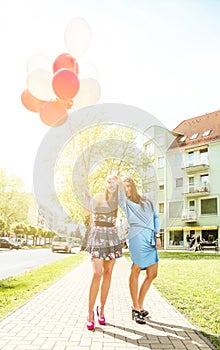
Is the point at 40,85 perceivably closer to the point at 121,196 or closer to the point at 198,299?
the point at 121,196

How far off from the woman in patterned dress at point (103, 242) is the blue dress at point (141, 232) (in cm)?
24

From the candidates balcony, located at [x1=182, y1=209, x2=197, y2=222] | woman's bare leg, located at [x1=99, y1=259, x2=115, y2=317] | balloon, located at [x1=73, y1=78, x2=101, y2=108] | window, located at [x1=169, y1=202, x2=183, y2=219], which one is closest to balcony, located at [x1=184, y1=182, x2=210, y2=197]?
balcony, located at [x1=182, y1=209, x2=197, y2=222]

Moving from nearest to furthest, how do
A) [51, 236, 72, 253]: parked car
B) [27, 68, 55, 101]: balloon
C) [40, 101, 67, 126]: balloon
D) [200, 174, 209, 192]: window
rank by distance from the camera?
[40, 101, 67, 126]: balloon, [27, 68, 55, 101]: balloon, [51, 236, 72, 253]: parked car, [200, 174, 209, 192]: window

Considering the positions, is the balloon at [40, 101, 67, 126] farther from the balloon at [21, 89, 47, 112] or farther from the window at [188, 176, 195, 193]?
the window at [188, 176, 195, 193]

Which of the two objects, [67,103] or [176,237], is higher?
[67,103]

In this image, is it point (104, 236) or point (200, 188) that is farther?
point (200, 188)

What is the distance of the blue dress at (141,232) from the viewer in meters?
4.92

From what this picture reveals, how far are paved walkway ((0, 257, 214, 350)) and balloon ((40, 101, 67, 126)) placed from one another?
3.23m

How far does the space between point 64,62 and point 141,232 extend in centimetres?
411

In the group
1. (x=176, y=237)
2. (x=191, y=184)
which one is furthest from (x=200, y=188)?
(x=176, y=237)

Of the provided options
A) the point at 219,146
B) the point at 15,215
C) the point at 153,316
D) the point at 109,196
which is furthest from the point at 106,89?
the point at 15,215

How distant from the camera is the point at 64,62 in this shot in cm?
756

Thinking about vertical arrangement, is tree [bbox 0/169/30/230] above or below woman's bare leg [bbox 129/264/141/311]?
above

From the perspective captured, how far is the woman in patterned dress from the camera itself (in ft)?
15.0
